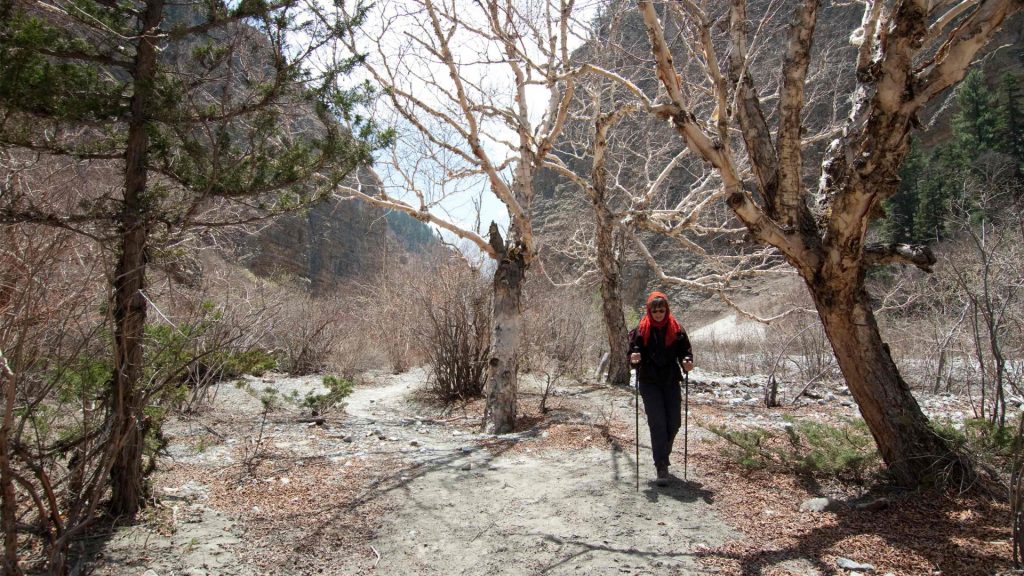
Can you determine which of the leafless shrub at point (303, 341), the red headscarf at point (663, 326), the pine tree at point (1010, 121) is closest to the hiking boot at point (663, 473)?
the red headscarf at point (663, 326)

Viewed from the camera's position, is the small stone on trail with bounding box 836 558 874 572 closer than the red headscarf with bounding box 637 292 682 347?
Yes

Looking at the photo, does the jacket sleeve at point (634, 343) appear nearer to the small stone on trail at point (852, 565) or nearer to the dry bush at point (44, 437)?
the small stone on trail at point (852, 565)

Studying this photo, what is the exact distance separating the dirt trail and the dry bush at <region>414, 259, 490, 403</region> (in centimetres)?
294

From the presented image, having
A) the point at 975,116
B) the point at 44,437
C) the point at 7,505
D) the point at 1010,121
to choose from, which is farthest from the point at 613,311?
the point at 975,116

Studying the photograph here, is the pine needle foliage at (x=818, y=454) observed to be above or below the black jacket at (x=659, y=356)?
below

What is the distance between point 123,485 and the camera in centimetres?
Answer: 331

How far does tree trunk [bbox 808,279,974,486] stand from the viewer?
371 centimetres

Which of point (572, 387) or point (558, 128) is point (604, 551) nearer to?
point (558, 128)

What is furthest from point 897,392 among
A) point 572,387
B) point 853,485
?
point 572,387

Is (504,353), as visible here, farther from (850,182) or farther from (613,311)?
(613,311)

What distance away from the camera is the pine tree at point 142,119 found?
2.87m

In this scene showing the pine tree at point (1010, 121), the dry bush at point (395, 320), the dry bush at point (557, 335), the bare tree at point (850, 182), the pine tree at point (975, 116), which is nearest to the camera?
the bare tree at point (850, 182)

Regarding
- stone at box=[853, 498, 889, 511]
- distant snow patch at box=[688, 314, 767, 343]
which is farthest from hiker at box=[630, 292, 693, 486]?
distant snow patch at box=[688, 314, 767, 343]

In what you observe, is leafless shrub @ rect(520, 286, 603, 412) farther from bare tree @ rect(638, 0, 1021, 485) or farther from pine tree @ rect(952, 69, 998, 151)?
pine tree @ rect(952, 69, 998, 151)
